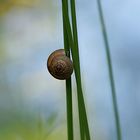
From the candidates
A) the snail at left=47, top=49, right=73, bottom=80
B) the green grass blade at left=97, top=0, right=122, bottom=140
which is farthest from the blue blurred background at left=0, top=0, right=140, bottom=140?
the snail at left=47, top=49, right=73, bottom=80

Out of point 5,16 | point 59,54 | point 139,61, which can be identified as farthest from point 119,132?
point 5,16

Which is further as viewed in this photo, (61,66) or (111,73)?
(111,73)

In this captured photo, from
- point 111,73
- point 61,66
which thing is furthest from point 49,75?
point 61,66

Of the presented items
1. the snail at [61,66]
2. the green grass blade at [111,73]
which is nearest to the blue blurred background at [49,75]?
the green grass blade at [111,73]

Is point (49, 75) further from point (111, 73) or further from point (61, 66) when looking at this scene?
point (61, 66)

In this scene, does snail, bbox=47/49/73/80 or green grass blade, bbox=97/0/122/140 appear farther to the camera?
green grass blade, bbox=97/0/122/140

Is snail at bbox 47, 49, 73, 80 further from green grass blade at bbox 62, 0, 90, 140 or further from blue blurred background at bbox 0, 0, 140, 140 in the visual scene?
blue blurred background at bbox 0, 0, 140, 140
